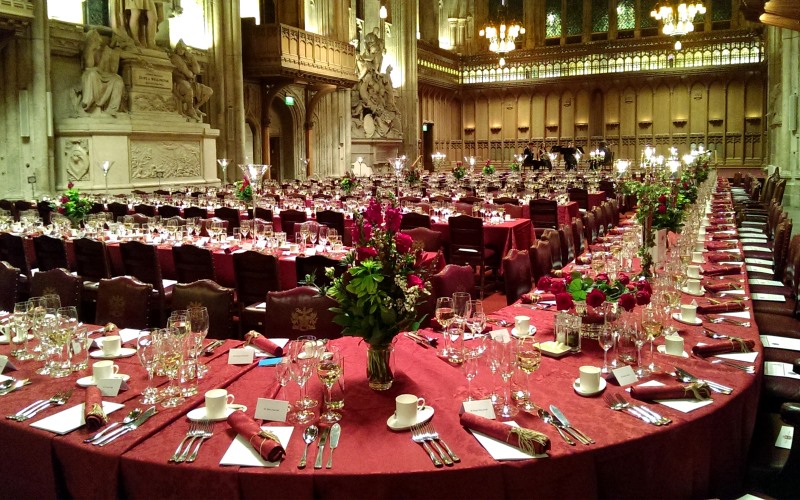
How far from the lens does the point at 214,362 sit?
9.67 feet

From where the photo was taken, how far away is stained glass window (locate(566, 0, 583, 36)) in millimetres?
30984

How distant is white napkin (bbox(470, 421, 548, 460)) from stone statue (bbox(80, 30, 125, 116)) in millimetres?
13577

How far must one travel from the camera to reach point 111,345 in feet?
10.00

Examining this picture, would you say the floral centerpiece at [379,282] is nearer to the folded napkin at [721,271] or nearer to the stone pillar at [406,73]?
the folded napkin at [721,271]

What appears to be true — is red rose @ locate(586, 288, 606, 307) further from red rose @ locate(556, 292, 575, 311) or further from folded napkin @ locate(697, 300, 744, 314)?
folded napkin @ locate(697, 300, 744, 314)

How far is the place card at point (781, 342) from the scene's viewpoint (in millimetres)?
4020

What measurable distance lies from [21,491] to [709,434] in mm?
2329

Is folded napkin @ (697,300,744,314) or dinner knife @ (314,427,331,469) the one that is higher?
folded napkin @ (697,300,744,314)

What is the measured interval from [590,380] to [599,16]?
31.5 metres

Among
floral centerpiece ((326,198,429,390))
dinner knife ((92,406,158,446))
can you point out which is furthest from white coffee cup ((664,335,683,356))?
dinner knife ((92,406,158,446))

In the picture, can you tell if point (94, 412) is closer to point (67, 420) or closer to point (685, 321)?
point (67, 420)

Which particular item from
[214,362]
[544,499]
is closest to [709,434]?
[544,499]

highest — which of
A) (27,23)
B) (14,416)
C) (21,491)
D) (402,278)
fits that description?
(27,23)

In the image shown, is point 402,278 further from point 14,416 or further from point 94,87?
point 94,87
